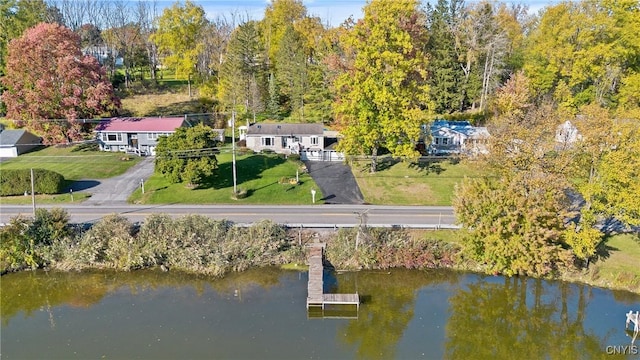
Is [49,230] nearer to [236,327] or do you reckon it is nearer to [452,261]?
[236,327]

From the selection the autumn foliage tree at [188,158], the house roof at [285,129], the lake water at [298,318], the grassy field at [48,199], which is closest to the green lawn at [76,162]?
the grassy field at [48,199]

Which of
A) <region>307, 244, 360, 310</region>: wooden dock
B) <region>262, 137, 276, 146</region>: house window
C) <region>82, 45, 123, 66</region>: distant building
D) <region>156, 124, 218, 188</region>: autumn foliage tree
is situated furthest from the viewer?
<region>82, 45, 123, 66</region>: distant building

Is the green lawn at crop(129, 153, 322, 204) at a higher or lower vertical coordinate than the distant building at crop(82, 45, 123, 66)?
lower

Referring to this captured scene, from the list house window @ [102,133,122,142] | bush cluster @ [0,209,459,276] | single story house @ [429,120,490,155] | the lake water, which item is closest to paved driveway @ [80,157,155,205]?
bush cluster @ [0,209,459,276]

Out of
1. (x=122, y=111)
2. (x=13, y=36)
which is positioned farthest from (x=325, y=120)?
(x=13, y=36)

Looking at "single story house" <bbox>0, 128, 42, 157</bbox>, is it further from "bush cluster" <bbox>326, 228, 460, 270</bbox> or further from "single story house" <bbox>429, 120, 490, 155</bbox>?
"single story house" <bbox>429, 120, 490, 155</bbox>

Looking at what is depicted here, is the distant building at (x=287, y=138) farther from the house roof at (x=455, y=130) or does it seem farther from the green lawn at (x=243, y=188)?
the house roof at (x=455, y=130)
